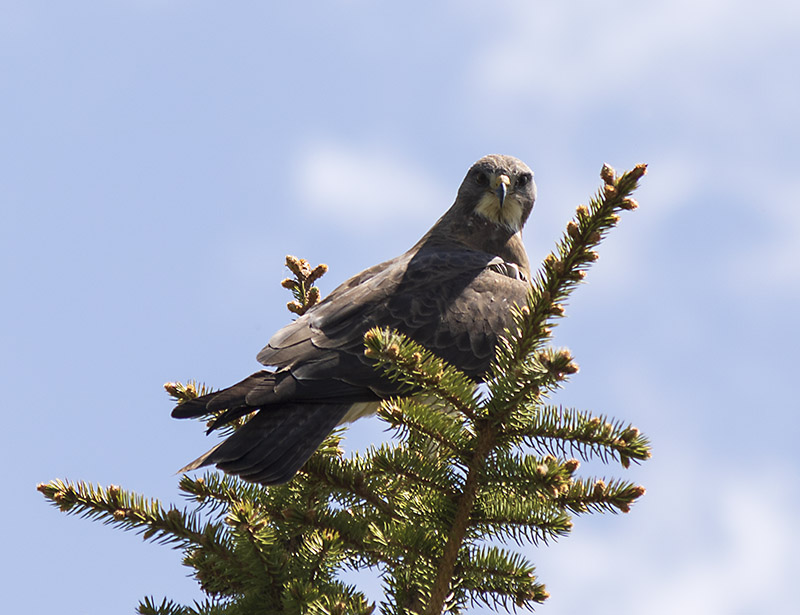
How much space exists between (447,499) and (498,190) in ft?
11.8

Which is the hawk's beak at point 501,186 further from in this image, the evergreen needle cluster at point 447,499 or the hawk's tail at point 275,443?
the evergreen needle cluster at point 447,499

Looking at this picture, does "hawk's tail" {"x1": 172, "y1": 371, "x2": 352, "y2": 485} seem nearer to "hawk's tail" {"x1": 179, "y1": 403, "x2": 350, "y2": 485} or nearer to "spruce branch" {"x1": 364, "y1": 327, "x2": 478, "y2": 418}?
"hawk's tail" {"x1": 179, "y1": 403, "x2": 350, "y2": 485}

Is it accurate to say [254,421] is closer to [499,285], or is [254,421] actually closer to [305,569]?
[305,569]

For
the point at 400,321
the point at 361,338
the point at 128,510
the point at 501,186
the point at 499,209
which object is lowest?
the point at 128,510

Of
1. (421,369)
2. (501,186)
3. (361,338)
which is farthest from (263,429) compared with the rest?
(501,186)

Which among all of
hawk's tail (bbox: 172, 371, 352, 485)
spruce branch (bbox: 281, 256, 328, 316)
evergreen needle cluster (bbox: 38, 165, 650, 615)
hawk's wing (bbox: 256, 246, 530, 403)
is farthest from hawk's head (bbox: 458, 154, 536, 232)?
evergreen needle cluster (bbox: 38, 165, 650, 615)

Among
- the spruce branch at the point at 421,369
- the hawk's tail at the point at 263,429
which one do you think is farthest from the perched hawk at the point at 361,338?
the spruce branch at the point at 421,369

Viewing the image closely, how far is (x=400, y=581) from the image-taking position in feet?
8.40

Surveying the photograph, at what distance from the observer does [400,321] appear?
15.1 ft

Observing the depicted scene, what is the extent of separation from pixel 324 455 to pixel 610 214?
1676 mm

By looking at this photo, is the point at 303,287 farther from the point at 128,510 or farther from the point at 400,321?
the point at 128,510

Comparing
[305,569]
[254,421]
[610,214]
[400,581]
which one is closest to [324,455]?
[254,421]

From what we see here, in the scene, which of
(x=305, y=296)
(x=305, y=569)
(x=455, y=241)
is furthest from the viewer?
(x=455, y=241)

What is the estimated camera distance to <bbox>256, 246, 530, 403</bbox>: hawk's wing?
4227 millimetres
